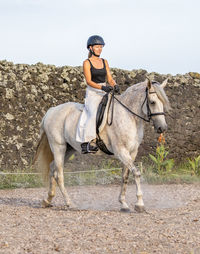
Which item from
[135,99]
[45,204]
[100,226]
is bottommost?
[45,204]

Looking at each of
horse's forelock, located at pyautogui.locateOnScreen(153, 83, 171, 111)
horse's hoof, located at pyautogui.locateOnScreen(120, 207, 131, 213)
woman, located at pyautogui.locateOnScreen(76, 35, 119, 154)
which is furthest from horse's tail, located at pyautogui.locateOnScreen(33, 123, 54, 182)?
horse's forelock, located at pyautogui.locateOnScreen(153, 83, 171, 111)

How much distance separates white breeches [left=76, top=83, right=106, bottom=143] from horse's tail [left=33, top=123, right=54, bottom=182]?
110 centimetres

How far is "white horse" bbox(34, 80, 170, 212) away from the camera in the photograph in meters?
6.69

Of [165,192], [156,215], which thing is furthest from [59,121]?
[165,192]

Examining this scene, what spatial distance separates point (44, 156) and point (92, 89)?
5.42 ft

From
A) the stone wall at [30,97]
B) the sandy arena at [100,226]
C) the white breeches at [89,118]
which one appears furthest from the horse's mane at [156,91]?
the stone wall at [30,97]

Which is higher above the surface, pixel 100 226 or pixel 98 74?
pixel 98 74

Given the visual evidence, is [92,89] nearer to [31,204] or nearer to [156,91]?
[156,91]

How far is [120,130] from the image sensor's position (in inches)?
275

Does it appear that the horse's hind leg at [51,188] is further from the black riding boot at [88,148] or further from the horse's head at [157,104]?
the horse's head at [157,104]

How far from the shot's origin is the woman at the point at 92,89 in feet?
23.6

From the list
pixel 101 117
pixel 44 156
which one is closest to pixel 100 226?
pixel 101 117

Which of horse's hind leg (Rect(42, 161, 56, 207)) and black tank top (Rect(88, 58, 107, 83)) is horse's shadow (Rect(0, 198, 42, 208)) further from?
black tank top (Rect(88, 58, 107, 83))

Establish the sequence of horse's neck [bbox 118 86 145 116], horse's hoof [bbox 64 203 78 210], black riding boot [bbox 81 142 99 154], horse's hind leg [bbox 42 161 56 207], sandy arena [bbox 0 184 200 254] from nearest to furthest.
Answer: sandy arena [bbox 0 184 200 254], horse's neck [bbox 118 86 145 116], black riding boot [bbox 81 142 99 154], horse's hoof [bbox 64 203 78 210], horse's hind leg [bbox 42 161 56 207]
